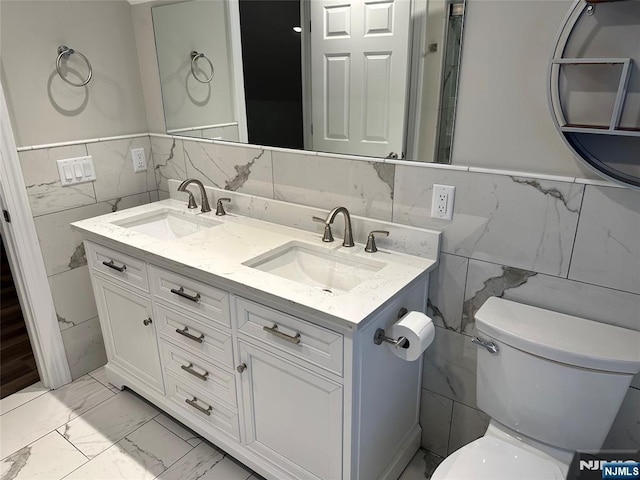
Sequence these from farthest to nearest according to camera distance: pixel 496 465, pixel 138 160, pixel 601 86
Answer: pixel 138 160
pixel 496 465
pixel 601 86

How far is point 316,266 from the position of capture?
1726 mm

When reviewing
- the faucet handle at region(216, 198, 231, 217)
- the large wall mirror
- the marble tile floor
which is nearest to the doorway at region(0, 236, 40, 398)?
the marble tile floor

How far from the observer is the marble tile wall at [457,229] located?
130cm

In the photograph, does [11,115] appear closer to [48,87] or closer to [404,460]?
[48,87]

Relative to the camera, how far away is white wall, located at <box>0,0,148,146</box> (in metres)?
1.89

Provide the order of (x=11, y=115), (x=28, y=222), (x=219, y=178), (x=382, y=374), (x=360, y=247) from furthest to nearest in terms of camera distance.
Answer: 1. (x=219, y=178)
2. (x=28, y=222)
3. (x=11, y=115)
4. (x=360, y=247)
5. (x=382, y=374)

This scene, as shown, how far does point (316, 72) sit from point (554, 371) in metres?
1.32

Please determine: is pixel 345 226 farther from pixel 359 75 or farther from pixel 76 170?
pixel 76 170

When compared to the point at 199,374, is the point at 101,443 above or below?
below

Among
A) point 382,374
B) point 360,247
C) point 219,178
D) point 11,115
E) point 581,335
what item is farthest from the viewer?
point 219,178

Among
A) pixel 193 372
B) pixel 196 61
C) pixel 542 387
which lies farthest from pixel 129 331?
pixel 542 387

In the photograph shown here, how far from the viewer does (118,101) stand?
2.29m

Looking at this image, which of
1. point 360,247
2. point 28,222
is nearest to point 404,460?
point 360,247

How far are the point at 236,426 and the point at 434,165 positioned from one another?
3.95 feet
